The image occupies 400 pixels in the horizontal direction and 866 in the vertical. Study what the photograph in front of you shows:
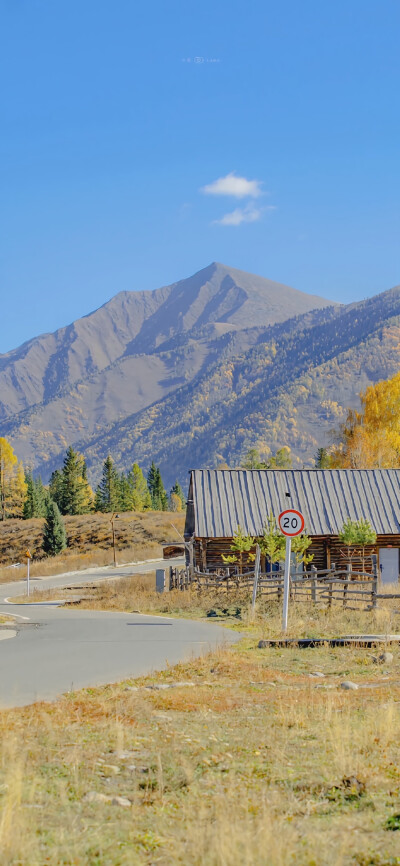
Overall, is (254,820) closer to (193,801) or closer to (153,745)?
(193,801)

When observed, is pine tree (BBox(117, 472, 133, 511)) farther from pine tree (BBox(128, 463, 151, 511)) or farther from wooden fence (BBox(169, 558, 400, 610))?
wooden fence (BBox(169, 558, 400, 610))

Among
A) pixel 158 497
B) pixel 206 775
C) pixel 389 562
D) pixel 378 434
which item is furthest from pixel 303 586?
pixel 158 497

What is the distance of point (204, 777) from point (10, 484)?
347 feet

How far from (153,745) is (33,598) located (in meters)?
31.8

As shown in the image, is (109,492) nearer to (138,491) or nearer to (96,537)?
(138,491)

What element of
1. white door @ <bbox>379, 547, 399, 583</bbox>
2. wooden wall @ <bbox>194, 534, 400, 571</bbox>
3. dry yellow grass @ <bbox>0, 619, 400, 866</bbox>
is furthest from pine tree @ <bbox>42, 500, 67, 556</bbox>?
dry yellow grass @ <bbox>0, 619, 400, 866</bbox>

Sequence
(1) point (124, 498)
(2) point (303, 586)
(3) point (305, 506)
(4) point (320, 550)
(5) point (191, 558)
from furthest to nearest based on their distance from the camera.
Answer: (1) point (124, 498) → (3) point (305, 506) → (4) point (320, 550) → (5) point (191, 558) → (2) point (303, 586)

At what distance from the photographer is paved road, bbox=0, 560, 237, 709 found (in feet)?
46.1

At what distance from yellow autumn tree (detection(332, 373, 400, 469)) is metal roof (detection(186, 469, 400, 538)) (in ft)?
90.7

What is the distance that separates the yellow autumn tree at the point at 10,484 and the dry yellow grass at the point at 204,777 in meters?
96.4

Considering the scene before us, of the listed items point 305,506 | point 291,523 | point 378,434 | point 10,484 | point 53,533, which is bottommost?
point 53,533

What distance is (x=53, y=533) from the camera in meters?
81.8

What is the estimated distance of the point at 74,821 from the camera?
6445 millimetres

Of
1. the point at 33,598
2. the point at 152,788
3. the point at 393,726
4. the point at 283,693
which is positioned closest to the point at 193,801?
the point at 152,788
